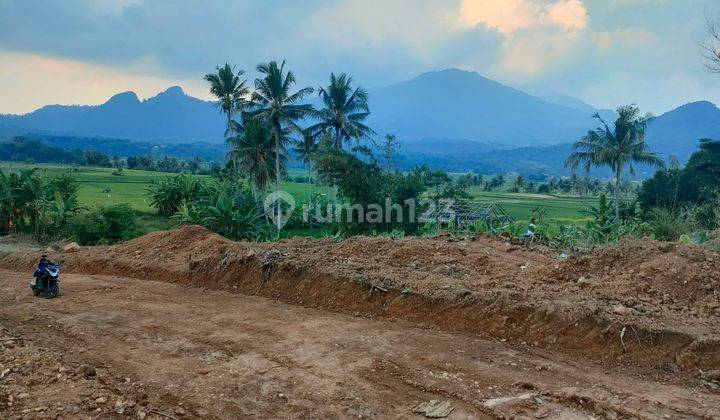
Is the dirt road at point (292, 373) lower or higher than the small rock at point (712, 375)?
lower

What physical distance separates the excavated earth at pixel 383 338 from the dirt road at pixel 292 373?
20mm

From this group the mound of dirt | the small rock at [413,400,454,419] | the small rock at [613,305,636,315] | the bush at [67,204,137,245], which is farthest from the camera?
the bush at [67,204,137,245]

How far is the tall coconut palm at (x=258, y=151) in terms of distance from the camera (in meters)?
27.4

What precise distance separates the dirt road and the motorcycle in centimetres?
Result: 110

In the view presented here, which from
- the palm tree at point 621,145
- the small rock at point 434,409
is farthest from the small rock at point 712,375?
the palm tree at point 621,145

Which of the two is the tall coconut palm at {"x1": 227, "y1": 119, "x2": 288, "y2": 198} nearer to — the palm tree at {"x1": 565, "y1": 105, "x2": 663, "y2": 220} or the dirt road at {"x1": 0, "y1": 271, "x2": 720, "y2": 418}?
the palm tree at {"x1": 565, "y1": 105, "x2": 663, "y2": 220}

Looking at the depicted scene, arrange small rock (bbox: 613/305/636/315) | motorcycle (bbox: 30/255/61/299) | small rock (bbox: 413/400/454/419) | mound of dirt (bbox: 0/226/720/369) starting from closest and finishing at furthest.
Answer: small rock (bbox: 413/400/454/419), mound of dirt (bbox: 0/226/720/369), small rock (bbox: 613/305/636/315), motorcycle (bbox: 30/255/61/299)

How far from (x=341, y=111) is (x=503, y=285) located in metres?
26.2

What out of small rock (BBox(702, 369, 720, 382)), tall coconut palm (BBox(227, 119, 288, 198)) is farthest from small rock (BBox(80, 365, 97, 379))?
tall coconut palm (BBox(227, 119, 288, 198))

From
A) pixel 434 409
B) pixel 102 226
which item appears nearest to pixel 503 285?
pixel 434 409

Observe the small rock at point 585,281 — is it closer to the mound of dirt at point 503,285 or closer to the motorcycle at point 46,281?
the mound of dirt at point 503,285

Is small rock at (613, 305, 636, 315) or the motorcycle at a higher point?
small rock at (613, 305, 636, 315)

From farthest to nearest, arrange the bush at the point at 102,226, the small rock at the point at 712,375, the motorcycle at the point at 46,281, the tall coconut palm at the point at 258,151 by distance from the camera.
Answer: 1. the tall coconut palm at the point at 258,151
2. the bush at the point at 102,226
3. the motorcycle at the point at 46,281
4. the small rock at the point at 712,375

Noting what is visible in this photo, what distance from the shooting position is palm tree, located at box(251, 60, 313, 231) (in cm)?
2791
